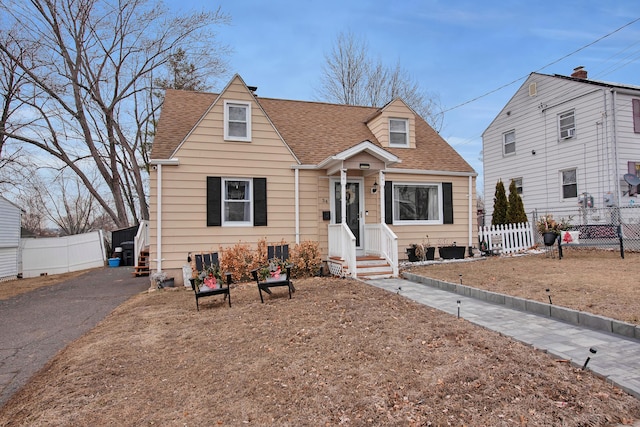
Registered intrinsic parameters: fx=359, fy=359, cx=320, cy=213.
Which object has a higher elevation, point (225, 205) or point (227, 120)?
point (227, 120)

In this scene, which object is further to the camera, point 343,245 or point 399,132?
point 399,132

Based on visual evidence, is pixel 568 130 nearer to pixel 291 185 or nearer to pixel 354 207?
pixel 354 207

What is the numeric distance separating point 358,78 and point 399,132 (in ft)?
36.7

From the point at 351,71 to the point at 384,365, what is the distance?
20.7m

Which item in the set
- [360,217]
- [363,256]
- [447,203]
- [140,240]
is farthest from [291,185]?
[140,240]

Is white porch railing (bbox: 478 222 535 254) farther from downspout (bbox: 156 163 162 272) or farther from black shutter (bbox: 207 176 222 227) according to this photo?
downspout (bbox: 156 163 162 272)

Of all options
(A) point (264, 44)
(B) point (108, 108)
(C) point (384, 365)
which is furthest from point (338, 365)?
(B) point (108, 108)

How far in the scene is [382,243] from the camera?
376 inches

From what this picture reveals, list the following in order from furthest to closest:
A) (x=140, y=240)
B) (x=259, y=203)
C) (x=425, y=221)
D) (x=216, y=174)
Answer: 1. (x=140, y=240)
2. (x=425, y=221)
3. (x=259, y=203)
4. (x=216, y=174)

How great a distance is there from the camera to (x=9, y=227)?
1414 cm

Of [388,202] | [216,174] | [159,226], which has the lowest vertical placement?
[159,226]

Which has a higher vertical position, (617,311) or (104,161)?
(104,161)

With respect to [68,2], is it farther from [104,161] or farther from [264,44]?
[264,44]

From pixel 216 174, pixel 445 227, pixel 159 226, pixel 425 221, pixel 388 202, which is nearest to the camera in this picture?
pixel 159 226
